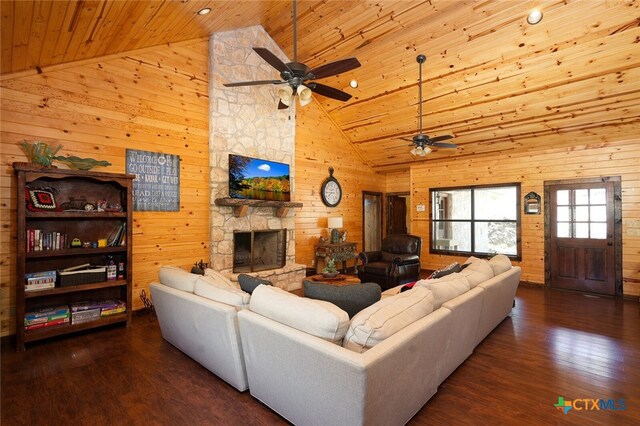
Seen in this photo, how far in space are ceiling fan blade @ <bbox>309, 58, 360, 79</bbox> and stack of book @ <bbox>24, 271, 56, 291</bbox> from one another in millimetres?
3499

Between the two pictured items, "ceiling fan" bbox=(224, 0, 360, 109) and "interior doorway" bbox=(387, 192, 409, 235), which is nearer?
"ceiling fan" bbox=(224, 0, 360, 109)

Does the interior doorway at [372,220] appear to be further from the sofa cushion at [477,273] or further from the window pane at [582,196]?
the sofa cushion at [477,273]

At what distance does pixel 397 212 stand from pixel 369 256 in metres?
3.67

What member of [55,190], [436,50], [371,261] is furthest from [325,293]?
[436,50]

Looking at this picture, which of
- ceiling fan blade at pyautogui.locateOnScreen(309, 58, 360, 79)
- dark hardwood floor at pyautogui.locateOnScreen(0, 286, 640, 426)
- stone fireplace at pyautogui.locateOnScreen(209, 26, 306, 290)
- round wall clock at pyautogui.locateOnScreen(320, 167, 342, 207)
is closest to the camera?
dark hardwood floor at pyautogui.locateOnScreen(0, 286, 640, 426)

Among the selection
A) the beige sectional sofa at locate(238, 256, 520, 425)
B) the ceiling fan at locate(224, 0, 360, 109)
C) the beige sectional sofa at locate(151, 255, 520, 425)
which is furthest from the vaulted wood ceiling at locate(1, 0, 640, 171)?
the beige sectional sofa at locate(238, 256, 520, 425)

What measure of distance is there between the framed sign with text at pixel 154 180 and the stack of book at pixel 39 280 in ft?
3.84

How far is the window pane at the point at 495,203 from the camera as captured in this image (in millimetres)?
6441

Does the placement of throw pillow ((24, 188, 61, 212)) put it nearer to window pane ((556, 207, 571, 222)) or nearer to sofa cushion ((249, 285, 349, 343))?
sofa cushion ((249, 285, 349, 343))

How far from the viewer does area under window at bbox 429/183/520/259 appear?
6441 mm

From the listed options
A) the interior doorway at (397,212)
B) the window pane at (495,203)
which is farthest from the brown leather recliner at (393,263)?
the interior doorway at (397,212)

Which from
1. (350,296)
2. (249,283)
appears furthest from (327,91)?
(350,296)

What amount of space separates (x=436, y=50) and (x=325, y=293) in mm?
4216

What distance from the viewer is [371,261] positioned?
230 inches
